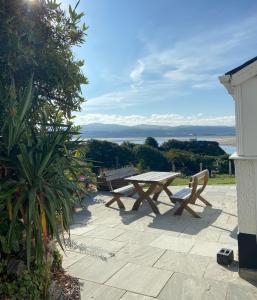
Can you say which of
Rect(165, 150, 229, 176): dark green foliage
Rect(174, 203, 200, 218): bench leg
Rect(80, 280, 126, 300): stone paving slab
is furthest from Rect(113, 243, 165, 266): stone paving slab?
Rect(165, 150, 229, 176): dark green foliage

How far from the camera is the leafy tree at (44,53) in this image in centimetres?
283

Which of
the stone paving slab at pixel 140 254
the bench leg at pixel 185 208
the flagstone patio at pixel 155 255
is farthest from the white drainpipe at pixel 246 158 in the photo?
the bench leg at pixel 185 208

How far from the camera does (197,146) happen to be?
27.1 metres

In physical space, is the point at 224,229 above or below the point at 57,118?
below

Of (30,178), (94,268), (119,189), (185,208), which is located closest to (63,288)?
(94,268)

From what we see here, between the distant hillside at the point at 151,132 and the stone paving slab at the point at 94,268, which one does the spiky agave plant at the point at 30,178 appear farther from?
the distant hillside at the point at 151,132

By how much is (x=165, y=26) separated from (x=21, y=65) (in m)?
6.96

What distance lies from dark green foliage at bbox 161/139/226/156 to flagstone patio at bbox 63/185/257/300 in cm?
1869

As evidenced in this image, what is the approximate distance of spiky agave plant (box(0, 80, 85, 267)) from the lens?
2.63 m

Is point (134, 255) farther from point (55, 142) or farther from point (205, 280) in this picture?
point (55, 142)

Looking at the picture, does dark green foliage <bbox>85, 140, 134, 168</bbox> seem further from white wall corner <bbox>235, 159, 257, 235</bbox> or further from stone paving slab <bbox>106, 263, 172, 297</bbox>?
white wall corner <bbox>235, 159, 257, 235</bbox>

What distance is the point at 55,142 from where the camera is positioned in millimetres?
2797

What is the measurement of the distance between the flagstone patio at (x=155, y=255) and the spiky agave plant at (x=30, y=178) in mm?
1314

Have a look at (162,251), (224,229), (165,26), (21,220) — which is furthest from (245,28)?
(21,220)
